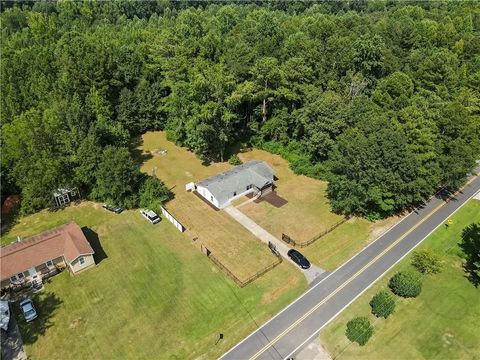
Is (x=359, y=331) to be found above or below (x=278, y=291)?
above

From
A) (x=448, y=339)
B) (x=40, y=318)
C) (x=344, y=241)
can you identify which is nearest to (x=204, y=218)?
(x=344, y=241)

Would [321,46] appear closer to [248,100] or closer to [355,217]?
[248,100]

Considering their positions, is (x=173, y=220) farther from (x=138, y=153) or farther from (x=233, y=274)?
(x=138, y=153)

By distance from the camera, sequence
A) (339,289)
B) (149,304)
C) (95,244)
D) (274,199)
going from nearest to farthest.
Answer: (149,304) → (339,289) → (95,244) → (274,199)

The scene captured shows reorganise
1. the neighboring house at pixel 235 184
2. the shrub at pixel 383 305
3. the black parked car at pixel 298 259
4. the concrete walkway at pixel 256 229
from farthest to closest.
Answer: the neighboring house at pixel 235 184 → the concrete walkway at pixel 256 229 → the black parked car at pixel 298 259 → the shrub at pixel 383 305

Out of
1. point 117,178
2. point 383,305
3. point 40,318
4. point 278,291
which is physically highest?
point 117,178

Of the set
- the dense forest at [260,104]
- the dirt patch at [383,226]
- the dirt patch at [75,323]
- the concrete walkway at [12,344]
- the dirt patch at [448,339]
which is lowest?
the concrete walkway at [12,344]

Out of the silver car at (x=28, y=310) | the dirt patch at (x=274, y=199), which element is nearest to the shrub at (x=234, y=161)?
the dirt patch at (x=274, y=199)

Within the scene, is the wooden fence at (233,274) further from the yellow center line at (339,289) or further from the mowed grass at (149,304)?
the yellow center line at (339,289)
